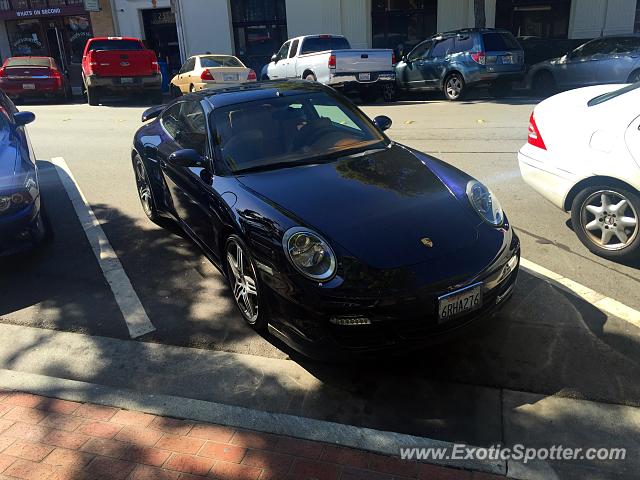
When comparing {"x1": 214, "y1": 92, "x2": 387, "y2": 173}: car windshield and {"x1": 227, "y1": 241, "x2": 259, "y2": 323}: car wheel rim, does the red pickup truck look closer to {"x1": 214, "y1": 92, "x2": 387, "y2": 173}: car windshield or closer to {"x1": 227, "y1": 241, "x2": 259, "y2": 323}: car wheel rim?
{"x1": 214, "y1": 92, "x2": 387, "y2": 173}: car windshield

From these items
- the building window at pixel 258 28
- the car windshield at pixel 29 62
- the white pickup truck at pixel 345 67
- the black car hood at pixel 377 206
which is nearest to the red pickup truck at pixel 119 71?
the car windshield at pixel 29 62

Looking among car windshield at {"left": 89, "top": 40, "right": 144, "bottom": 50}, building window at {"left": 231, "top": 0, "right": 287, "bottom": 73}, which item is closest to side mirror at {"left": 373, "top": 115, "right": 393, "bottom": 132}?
car windshield at {"left": 89, "top": 40, "right": 144, "bottom": 50}

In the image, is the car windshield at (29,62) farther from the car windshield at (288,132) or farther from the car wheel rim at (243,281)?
the car wheel rim at (243,281)

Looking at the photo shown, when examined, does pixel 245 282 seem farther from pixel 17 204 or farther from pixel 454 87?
pixel 454 87

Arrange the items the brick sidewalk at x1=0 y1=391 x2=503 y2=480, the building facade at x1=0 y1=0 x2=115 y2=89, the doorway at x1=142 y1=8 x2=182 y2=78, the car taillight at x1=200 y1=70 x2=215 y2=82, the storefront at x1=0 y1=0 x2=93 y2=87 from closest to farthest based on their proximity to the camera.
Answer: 1. the brick sidewalk at x1=0 y1=391 x2=503 y2=480
2. the car taillight at x1=200 y1=70 x2=215 y2=82
3. the doorway at x1=142 y1=8 x2=182 y2=78
4. the building facade at x1=0 y1=0 x2=115 y2=89
5. the storefront at x1=0 y1=0 x2=93 y2=87

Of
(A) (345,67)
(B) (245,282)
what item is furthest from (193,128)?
(A) (345,67)

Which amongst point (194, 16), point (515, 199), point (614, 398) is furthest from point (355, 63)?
point (194, 16)

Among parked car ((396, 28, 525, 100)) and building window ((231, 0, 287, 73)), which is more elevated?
building window ((231, 0, 287, 73))

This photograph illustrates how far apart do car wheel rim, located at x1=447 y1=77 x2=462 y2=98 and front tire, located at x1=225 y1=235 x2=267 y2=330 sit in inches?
455

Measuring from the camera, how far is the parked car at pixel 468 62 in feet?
43.7

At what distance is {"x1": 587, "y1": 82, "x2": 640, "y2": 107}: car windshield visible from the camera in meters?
4.45

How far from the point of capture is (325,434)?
9.14 ft

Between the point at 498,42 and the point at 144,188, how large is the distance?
10.7 metres

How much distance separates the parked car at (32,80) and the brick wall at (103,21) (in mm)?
7773
